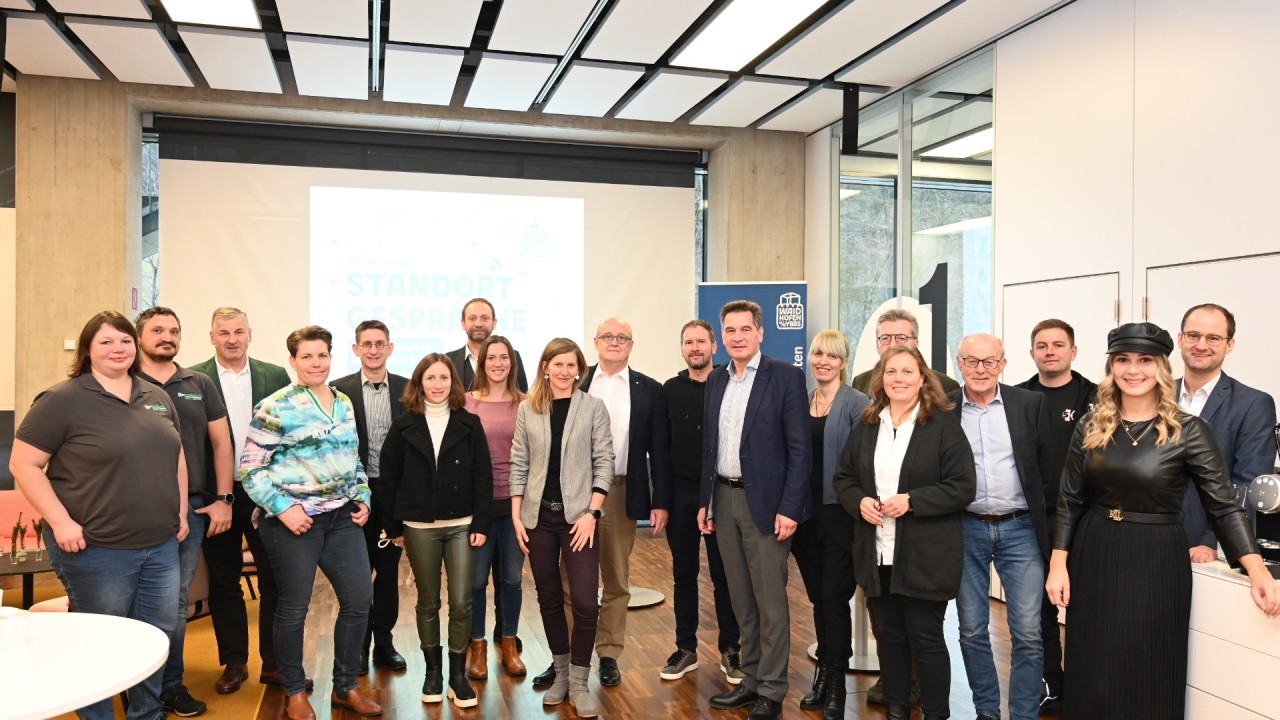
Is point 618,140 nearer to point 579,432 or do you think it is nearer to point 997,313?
point 997,313

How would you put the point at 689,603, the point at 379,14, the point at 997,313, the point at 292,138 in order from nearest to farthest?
the point at 689,603
the point at 379,14
the point at 997,313
the point at 292,138

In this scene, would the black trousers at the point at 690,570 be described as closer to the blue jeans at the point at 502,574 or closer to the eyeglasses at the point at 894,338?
the blue jeans at the point at 502,574

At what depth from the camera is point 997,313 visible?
240 inches

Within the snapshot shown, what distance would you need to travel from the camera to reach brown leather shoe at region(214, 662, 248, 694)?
4074mm

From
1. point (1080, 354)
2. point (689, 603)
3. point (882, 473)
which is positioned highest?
point (1080, 354)

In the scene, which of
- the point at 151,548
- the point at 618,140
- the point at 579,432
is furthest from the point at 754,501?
the point at 618,140

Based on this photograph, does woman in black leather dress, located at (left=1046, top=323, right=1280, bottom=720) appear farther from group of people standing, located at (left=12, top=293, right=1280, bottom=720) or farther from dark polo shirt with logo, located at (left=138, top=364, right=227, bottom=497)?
dark polo shirt with logo, located at (left=138, top=364, right=227, bottom=497)

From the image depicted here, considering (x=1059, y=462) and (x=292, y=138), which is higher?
(x=292, y=138)

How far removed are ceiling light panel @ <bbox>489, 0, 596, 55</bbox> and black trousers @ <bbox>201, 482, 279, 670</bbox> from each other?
333cm

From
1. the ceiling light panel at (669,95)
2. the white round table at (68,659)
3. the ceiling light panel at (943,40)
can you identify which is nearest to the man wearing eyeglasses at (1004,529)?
the white round table at (68,659)

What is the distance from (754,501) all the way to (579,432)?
790mm

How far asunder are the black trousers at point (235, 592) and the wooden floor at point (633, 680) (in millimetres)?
244

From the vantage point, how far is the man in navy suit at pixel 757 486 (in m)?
3.69

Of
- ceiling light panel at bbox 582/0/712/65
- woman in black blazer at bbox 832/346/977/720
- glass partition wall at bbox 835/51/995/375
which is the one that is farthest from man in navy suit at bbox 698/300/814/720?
glass partition wall at bbox 835/51/995/375
